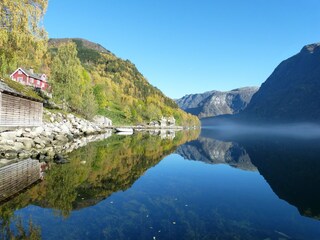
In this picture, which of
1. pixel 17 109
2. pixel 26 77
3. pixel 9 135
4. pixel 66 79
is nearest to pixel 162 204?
pixel 9 135

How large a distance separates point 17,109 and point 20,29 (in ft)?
51.9

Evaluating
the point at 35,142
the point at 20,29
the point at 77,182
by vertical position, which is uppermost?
the point at 20,29

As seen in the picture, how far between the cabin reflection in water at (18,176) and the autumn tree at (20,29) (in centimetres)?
1474

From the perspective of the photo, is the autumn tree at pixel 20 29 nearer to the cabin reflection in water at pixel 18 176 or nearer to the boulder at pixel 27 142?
the boulder at pixel 27 142

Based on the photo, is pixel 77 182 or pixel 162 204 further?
pixel 77 182

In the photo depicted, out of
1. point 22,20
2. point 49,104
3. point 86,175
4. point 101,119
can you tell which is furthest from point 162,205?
point 101,119

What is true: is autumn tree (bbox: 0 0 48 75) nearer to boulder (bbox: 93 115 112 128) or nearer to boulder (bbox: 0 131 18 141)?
boulder (bbox: 0 131 18 141)

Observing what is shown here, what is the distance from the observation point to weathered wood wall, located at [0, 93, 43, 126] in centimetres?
4431

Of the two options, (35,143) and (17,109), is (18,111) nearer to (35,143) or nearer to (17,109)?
(17,109)

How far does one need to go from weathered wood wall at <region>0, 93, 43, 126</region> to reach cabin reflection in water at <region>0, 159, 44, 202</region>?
46.7 feet

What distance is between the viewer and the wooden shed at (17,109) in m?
44.1

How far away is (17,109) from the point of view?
49.1 m

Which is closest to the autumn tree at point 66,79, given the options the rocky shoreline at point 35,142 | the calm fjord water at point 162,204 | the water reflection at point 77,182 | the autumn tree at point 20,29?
the rocky shoreline at point 35,142

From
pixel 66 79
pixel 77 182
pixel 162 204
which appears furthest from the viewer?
pixel 66 79
